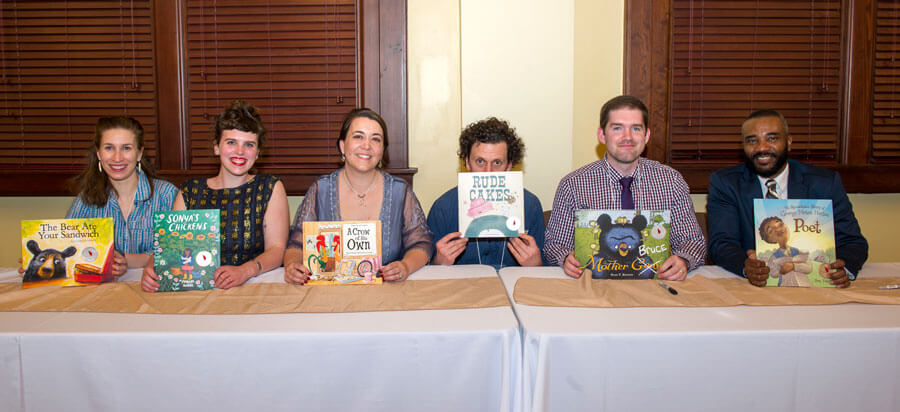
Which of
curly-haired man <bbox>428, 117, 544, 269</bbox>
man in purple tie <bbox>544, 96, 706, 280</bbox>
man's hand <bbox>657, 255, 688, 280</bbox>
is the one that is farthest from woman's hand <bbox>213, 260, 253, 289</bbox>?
man's hand <bbox>657, 255, 688, 280</bbox>

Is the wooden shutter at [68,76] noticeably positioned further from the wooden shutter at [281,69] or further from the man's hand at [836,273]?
the man's hand at [836,273]

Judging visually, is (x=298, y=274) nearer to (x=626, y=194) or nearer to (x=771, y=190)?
(x=626, y=194)

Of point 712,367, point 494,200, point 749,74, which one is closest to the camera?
point 712,367

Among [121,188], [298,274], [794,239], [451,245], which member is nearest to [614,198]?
[794,239]

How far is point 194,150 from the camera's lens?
3516 millimetres

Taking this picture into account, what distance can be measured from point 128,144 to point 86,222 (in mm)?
714

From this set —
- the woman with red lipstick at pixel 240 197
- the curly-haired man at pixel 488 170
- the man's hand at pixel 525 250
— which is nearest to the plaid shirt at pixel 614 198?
the man's hand at pixel 525 250

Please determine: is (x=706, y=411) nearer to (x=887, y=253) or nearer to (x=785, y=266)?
(x=785, y=266)

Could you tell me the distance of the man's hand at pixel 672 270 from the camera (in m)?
1.86

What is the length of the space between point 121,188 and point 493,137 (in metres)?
2.03

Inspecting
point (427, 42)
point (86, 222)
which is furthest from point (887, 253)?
point (86, 222)

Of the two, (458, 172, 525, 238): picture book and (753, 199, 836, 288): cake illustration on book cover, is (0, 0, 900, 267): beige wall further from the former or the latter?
(753, 199, 836, 288): cake illustration on book cover

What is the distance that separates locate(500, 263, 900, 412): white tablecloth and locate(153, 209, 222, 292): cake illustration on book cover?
4.05ft

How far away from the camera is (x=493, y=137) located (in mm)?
2645
